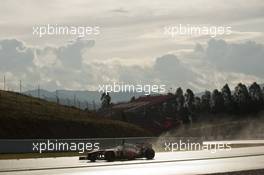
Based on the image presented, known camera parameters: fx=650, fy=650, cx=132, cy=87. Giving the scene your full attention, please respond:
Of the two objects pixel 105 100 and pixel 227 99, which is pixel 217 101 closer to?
pixel 227 99

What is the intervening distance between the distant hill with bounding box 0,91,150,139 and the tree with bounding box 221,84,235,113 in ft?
5.78

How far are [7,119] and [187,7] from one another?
3085 millimetres

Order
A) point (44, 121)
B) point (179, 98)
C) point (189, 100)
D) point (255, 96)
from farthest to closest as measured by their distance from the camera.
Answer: point (255, 96), point (189, 100), point (179, 98), point (44, 121)

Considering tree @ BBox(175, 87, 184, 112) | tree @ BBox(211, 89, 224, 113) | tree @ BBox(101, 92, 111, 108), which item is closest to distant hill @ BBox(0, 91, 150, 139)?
tree @ BBox(101, 92, 111, 108)

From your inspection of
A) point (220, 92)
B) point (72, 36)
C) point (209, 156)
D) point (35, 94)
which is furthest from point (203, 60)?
point (35, 94)

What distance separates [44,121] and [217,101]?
8.95 feet

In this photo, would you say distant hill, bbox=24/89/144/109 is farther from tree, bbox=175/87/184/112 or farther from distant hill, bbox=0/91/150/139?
tree, bbox=175/87/184/112

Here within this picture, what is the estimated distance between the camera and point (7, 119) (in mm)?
8055

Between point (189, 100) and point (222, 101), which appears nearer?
point (189, 100)

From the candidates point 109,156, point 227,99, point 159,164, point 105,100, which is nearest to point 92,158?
point 109,156

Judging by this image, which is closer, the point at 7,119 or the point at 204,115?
the point at 7,119

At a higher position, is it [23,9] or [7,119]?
[23,9]

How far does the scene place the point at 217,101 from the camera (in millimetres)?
9648

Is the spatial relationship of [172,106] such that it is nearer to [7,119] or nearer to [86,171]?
[86,171]
